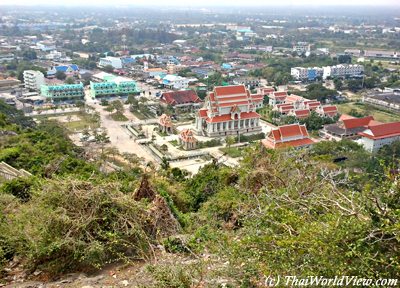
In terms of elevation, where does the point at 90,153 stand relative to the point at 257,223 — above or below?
below

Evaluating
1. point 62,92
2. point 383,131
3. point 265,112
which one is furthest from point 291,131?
point 62,92

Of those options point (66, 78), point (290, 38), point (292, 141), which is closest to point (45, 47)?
point (66, 78)

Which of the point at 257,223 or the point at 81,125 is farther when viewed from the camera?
the point at 81,125

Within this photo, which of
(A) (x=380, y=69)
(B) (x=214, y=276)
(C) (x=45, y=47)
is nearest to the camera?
(B) (x=214, y=276)

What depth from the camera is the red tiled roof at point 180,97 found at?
29.6 meters

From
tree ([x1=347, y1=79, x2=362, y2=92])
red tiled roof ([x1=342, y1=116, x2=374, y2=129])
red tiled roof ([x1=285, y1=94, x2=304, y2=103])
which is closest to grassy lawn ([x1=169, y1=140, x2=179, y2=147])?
red tiled roof ([x1=342, y1=116, x2=374, y2=129])

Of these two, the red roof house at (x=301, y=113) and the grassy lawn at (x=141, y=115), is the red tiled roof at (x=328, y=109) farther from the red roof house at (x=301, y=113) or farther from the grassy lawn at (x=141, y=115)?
the grassy lawn at (x=141, y=115)

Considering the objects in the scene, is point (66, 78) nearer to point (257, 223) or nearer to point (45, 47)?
point (45, 47)

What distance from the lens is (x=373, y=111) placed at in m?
29.4

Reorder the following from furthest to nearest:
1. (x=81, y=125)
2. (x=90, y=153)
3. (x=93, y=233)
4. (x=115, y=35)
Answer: (x=115, y=35) < (x=81, y=125) < (x=90, y=153) < (x=93, y=233)

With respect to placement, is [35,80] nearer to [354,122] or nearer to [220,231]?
Result: [354,122]

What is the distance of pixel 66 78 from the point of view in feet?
Answer: 127

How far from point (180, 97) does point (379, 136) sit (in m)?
14.5

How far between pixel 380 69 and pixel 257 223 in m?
44.4
